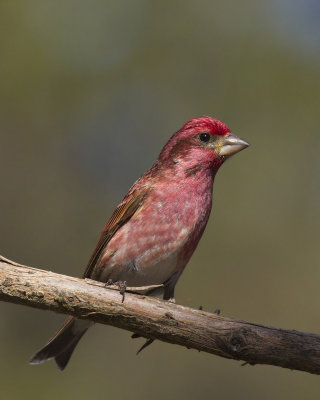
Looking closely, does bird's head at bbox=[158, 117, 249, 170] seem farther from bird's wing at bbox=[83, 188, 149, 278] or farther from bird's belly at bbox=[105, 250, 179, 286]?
bird's belly at bbox=[105, 250, 179, 286]

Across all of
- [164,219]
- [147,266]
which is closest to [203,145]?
[164,219]

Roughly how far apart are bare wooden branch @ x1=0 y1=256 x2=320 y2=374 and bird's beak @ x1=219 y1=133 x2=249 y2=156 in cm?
200

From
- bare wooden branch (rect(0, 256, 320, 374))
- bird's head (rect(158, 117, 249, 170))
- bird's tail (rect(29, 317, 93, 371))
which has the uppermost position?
bird's head (rect(158, 117, 249, 170))

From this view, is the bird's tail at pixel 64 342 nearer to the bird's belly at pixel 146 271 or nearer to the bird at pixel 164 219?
the bird at pixel 164 219

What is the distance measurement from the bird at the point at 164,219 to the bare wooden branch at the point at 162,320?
118 cm

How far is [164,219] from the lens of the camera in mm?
6617

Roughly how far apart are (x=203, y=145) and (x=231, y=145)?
0.27 meters

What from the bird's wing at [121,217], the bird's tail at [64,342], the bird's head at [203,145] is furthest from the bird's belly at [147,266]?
the bird's head at [203,145]

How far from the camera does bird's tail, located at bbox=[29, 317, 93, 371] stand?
7090 mm

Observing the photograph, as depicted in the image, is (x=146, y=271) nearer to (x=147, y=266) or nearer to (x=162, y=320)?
(x=147, y=266)

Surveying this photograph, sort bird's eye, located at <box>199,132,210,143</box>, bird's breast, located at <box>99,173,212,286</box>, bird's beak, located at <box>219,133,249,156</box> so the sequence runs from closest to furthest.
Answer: bird's breast, located at <box>99,173,212,286</box> → bird's beak, located at <box>219,133,249,156</box> → bird's eye, located at <box>199,132,210,143</box>

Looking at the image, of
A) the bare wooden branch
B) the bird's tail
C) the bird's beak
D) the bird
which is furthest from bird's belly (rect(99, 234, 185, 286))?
the bare wooden branch

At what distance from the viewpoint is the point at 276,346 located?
16.9ft

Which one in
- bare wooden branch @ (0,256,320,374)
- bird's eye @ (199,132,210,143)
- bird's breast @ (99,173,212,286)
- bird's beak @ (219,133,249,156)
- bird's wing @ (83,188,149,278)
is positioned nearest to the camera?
bare wooden branch @ (0,256,320,374)
